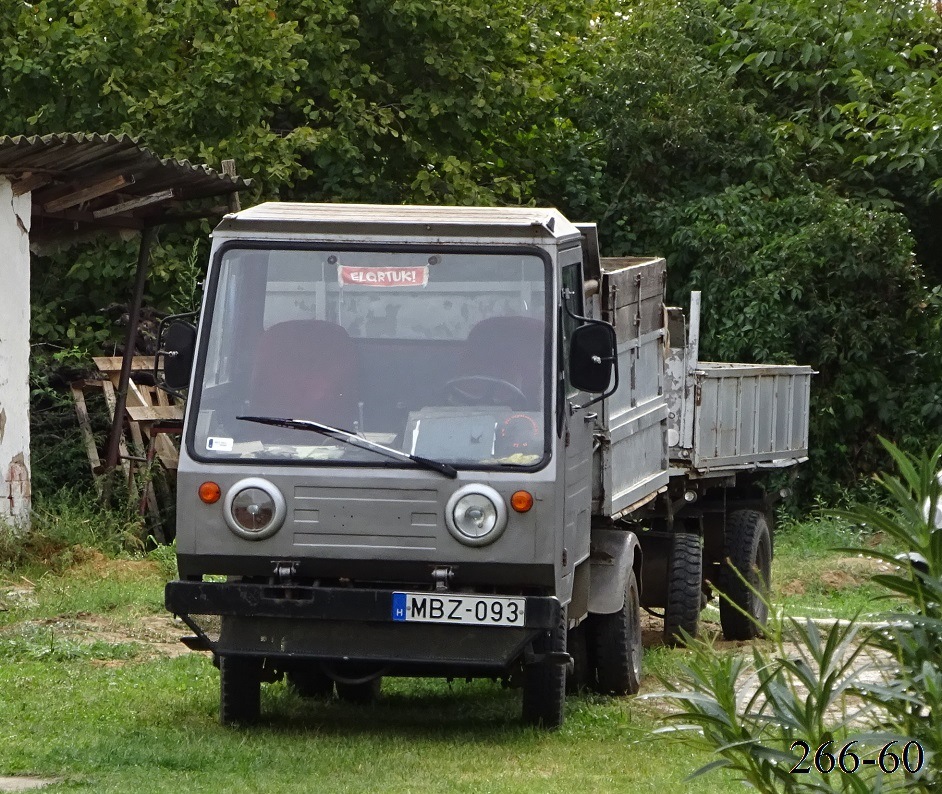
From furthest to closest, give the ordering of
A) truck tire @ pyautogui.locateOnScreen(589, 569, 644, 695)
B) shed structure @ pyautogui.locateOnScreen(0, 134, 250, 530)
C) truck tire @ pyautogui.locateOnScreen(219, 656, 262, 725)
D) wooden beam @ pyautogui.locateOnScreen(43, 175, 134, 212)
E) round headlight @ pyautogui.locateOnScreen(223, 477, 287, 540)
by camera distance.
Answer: wooden beam @ pyautogui.locateOnScreen(43, 175, 134, 212), shed structure @ pyautogui.locateOnScreen(0, 134, 250, 530), truck tire @ pyautogui.locateOnScreen(589, 569, 644, 695), truck tire @ pyautogui.locateOnScreen(219, 656, 262, 725), round headlight @ pyautogui.locateOnScreen(223, 477, 287, 540)

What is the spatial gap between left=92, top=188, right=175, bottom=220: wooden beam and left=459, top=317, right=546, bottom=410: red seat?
5.98 m

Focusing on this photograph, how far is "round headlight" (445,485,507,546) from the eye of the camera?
6.95 meters

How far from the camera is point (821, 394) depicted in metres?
18.6

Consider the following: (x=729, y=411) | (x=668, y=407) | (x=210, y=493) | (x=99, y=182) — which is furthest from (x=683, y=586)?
(x=99, y=182)

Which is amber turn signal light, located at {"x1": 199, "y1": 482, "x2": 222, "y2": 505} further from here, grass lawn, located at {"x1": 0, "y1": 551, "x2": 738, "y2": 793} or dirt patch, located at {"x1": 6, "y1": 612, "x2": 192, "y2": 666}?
dirt patch, located at {"x1": 6, "y1": 612, "x2": 192, "y2": 666}

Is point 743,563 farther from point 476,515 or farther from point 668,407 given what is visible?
point 476,515

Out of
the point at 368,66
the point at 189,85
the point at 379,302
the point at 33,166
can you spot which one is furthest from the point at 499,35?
the point at 379,302

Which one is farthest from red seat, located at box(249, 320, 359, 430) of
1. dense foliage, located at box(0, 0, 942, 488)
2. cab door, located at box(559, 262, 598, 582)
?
dense foliage, located at box(0, 0, 942, 488)

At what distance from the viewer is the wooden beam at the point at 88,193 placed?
12.2m

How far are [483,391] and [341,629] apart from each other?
1225 millimetres

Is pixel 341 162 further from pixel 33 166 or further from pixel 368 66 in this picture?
pixel 33 166

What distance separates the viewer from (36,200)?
12.8 m

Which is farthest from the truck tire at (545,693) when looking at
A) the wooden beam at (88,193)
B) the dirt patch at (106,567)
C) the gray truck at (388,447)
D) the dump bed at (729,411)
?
the wooden beam at (88,193)

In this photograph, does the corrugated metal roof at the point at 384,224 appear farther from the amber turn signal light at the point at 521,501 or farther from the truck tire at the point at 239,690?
the truck tire at the point at 239,690
